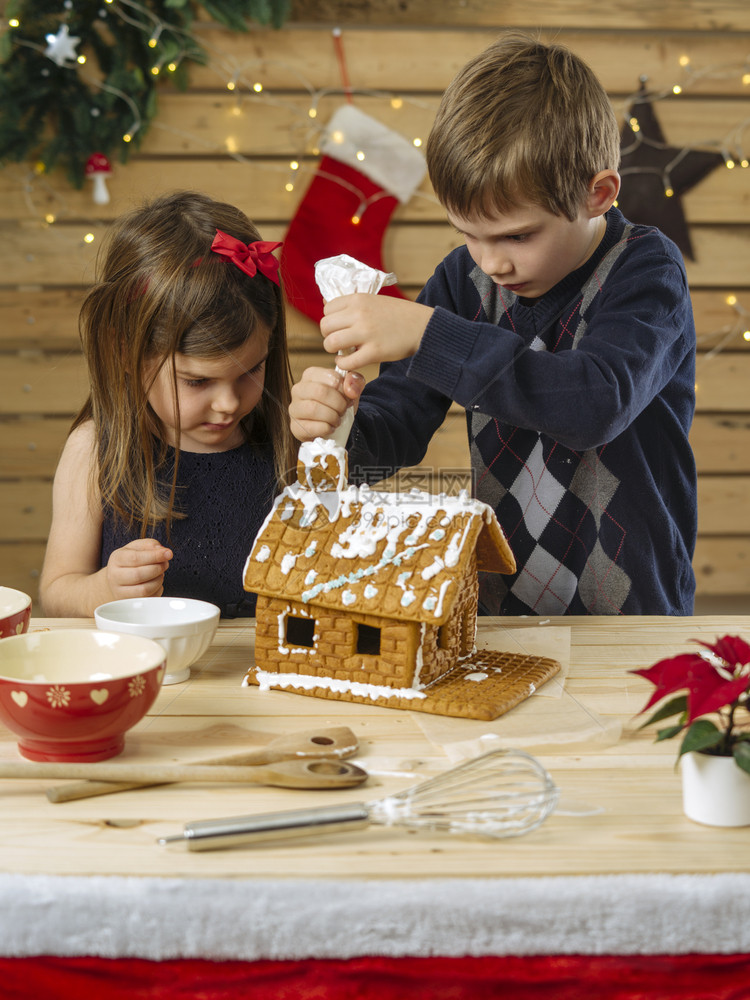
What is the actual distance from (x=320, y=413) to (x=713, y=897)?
62 cm

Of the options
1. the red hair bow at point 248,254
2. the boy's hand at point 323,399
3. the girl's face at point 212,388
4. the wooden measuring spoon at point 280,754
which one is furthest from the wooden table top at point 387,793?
the red hair bow at point 248,254

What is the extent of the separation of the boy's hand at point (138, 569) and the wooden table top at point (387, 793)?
0.48 ft

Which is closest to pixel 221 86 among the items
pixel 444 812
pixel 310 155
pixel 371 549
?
pixel 310 155

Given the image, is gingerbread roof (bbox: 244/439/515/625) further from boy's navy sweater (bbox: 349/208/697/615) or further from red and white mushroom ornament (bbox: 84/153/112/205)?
red and white mushroom ornament (bbox: 84/153/112/205)

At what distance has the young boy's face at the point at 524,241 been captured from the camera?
1.10 meters

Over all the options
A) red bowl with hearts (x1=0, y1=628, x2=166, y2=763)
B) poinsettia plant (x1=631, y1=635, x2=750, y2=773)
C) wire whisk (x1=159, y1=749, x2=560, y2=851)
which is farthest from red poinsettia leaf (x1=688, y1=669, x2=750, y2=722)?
red bowl with hearts (x1=0, y1=628, x2=166, y2=763)

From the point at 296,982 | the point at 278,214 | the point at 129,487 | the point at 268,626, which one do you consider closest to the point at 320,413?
the point at 268,626

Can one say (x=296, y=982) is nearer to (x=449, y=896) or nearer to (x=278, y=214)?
(x=449, y=896)

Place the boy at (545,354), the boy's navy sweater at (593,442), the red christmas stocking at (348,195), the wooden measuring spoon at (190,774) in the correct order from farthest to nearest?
the red christmas stocking at (348,195), the boy's navy sweater at (593,442), the boy at (545,354), the wooden measuring spoon at (190,774)

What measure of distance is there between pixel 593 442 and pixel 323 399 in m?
0.31

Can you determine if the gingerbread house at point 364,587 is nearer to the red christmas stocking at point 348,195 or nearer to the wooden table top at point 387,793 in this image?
the wooden table top at point 387,793

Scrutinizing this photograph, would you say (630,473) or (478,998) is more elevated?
(630,473)

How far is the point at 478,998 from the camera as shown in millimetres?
605

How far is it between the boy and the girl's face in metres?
0.16
